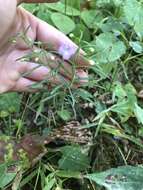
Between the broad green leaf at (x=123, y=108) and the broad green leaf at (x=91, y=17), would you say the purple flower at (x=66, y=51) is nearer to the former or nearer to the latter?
the broad green leaf at (x=123, y=108)

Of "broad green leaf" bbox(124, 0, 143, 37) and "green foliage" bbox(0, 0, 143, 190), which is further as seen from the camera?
"broad green leaf" bbox(124, 0, 143, 37)

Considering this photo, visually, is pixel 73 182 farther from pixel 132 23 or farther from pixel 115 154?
pixel 132 23

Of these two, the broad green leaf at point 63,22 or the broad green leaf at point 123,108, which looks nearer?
the broad green leaf at point 123,108

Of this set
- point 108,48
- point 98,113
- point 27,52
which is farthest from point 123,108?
point 27,52

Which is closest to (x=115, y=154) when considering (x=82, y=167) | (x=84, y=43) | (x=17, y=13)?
(x=82, y=167)

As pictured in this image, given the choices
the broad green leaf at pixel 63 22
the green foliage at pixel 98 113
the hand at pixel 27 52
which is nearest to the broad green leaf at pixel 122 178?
the green foliage at pixel 98 113

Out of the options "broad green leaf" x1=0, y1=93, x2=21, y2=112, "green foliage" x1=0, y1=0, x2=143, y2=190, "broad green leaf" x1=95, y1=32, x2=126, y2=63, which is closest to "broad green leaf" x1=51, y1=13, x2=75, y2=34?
"green foliage" x1=0, y1=0, x2=143, y2=190

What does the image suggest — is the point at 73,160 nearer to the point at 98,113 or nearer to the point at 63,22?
the point at 98,113

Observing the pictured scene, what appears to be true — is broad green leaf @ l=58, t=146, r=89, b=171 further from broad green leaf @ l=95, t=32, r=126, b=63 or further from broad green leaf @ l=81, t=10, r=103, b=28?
broad green leaf @ l=81, t=10, r=103, b=28
